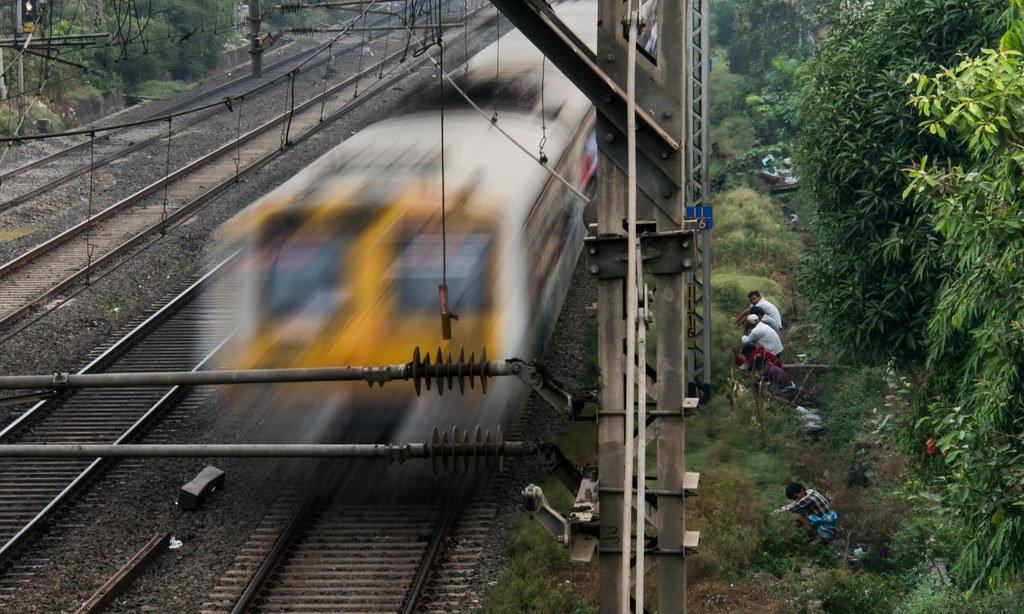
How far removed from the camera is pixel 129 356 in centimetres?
1642

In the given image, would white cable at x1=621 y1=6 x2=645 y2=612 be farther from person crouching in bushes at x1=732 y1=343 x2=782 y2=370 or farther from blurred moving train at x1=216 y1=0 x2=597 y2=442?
person crouching in bushes at x1=732 y1=343 x2=782 y2=370

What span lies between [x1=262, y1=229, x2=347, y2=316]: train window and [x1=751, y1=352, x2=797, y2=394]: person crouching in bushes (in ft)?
21.7

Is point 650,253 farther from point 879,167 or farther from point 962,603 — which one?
point 879,167

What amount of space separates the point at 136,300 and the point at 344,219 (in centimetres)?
753

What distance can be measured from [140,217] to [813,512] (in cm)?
1445

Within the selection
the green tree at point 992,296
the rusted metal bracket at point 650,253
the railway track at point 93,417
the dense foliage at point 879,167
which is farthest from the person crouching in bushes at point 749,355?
the rusted metal bracket at point 650,253

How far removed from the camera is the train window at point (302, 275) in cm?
1176

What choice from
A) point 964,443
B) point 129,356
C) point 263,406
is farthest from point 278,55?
point 964,443

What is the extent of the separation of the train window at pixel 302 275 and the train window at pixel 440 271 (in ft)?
2.15

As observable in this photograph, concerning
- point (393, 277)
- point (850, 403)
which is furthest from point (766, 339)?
point (393, 277)

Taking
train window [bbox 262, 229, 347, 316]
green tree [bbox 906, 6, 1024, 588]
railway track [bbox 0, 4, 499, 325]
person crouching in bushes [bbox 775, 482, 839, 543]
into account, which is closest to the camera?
green tree [bbox 906, 6, 1024, 588]

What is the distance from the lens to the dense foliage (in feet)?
44.6

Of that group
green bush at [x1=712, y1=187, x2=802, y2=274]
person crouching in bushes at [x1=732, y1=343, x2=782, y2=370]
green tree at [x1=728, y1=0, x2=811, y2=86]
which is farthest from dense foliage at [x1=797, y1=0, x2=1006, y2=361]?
green tree at [x1=728, y1=0, x2=811, y2=86]

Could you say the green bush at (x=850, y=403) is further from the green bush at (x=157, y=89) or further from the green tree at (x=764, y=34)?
the green bush at (x=157, y=89)
